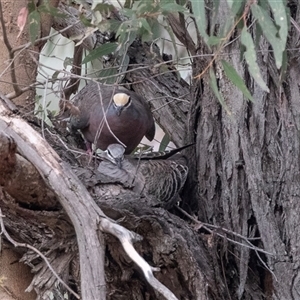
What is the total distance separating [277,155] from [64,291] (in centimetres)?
72

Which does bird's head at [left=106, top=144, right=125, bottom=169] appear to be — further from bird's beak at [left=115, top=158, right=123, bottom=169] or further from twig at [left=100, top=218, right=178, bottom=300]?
twig at [left=100, top=218, right=178, bottom=300]

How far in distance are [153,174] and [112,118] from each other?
2.19ft

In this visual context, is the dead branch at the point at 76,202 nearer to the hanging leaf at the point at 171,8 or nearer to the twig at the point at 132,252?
the twig at the point at 132,252

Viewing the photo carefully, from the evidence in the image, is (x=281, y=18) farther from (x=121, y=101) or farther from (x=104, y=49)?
(x=121, y=101)

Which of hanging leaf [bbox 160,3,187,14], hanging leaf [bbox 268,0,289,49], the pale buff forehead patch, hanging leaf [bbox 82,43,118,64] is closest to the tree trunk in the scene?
hanging leaf [bbox 82,43,118,64]

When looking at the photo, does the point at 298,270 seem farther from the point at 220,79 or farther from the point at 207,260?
the point at 220,79

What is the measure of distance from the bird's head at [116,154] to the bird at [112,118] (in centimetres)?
23

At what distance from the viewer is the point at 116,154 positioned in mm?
2367

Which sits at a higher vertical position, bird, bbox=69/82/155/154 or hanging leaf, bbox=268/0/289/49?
hanging leaf, bbox=268/0/289/49

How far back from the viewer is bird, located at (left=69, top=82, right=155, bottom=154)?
2684 mm

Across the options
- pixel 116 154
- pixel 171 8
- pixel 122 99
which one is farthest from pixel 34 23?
pixel 122 99

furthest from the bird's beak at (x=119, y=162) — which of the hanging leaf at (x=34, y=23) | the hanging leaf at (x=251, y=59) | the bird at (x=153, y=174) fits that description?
the hanging leaf at (x=251, y=59)

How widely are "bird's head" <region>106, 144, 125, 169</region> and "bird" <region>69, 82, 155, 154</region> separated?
23 centimetres

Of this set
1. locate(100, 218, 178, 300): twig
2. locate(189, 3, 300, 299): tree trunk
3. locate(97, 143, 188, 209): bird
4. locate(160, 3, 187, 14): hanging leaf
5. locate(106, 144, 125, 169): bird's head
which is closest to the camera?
locate(100, 218, 178, 300): twig
